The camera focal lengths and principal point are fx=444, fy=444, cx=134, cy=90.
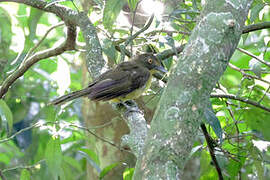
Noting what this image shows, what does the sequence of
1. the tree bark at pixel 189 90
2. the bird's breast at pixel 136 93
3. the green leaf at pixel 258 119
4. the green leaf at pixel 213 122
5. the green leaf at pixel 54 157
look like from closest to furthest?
the tree bark at pixel 189 90
the green leaf at pixel 213 122
the green leaf at pixel 54 157
the green leaf at pixel 258 119
the bird's breast at pixel 136 93

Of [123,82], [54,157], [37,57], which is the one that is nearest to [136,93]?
[123,82]

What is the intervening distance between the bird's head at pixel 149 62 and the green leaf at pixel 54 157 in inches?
72.3

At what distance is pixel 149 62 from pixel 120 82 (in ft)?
2.16

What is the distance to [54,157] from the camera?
157 inches

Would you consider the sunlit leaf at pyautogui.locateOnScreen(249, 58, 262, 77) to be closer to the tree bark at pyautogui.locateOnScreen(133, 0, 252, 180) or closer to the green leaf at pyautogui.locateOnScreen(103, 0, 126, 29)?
the green leaf at pyautogui.locateOnScreen(103, 0, 126, 29)

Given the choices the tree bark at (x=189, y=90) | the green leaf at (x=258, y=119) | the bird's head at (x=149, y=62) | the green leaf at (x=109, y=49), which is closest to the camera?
the tree bark at (x=189, y=90)

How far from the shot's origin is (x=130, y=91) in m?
4.93

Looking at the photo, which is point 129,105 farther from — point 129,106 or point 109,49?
point 109,49

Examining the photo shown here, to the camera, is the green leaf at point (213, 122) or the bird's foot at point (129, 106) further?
the bird's foot at point (129, 106)

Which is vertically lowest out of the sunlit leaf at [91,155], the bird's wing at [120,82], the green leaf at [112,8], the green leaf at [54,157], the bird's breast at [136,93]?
the sunlit leaf at [91,155]

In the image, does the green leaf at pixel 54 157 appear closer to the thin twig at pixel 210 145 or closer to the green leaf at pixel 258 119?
the thin twig at pixel 210 145

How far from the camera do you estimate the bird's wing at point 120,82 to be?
4605 millimetres

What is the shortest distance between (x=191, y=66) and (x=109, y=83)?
2.54 meters

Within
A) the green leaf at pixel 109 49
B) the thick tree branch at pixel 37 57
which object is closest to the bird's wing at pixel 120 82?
the green leaf at pixel 109 49
